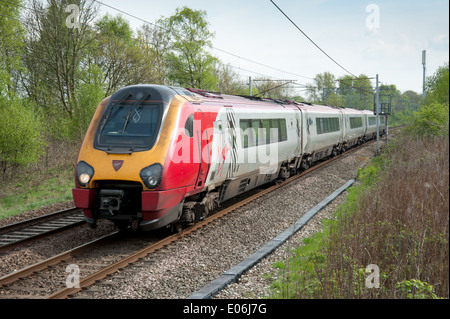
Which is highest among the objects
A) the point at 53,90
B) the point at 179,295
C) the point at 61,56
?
the point at 61,56

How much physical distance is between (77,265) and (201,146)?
10.7 feet

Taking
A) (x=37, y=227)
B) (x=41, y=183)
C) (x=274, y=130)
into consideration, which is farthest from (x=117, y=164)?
(x=41, y=183)

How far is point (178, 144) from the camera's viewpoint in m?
8.04

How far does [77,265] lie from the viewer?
7055mm

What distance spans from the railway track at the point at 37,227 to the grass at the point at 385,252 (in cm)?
493

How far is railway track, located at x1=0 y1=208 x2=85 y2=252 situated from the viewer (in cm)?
846

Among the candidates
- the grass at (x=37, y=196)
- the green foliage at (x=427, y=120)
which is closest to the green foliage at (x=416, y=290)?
the grass at (x=37, y=196)

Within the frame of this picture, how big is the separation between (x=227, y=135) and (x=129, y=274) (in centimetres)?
438

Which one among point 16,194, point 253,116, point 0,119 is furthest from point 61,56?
point 253,116

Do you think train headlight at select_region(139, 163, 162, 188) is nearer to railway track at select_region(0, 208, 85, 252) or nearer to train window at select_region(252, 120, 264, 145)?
railway track at select_region(0, 208, 85, 252)

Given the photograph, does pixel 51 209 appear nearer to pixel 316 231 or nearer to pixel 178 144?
pixel 178 144

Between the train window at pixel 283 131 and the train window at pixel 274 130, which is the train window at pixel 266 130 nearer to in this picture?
the train window at pixel 274 130

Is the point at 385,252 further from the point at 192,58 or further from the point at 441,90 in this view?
the point at 192,58

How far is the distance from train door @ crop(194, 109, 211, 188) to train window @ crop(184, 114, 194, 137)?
13 centimetres
